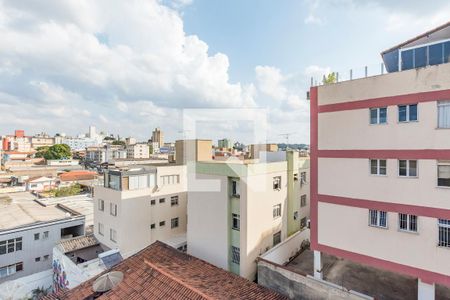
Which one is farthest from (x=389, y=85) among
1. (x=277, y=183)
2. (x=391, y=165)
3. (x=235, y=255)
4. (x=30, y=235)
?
(x=30, y=235)

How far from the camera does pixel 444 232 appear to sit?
34.5 ft

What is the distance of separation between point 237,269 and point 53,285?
1540 cm

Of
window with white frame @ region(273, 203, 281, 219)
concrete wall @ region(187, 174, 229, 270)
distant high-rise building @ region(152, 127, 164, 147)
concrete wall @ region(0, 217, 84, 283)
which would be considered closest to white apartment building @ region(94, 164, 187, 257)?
concrete wall @ region(187, 174, 229, 270)

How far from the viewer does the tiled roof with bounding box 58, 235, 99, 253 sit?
21.1m

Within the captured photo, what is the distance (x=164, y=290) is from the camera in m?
11.8

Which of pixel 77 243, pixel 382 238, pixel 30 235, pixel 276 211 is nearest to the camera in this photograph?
pixel 382 238

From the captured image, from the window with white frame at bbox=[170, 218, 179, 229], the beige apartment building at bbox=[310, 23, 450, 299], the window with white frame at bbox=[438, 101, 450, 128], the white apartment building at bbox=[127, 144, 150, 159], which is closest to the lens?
the window with white frame at bbox=[438, 101, 450, 128]

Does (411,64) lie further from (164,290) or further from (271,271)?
(164,290)

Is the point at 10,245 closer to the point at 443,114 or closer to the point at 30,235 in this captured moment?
the point at 30,235

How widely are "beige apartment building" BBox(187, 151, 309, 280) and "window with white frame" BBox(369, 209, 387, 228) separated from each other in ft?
22.0

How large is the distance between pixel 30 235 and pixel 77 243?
4569mm

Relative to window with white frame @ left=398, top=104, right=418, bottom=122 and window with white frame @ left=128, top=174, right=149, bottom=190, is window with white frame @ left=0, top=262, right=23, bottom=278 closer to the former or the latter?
window with white frame @ left=128, top=174, right=149, bottom=190

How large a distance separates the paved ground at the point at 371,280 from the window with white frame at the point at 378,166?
259 inches

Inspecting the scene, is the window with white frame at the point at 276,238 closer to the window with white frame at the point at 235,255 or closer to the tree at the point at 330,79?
the window with white frame at the point at 235,255
